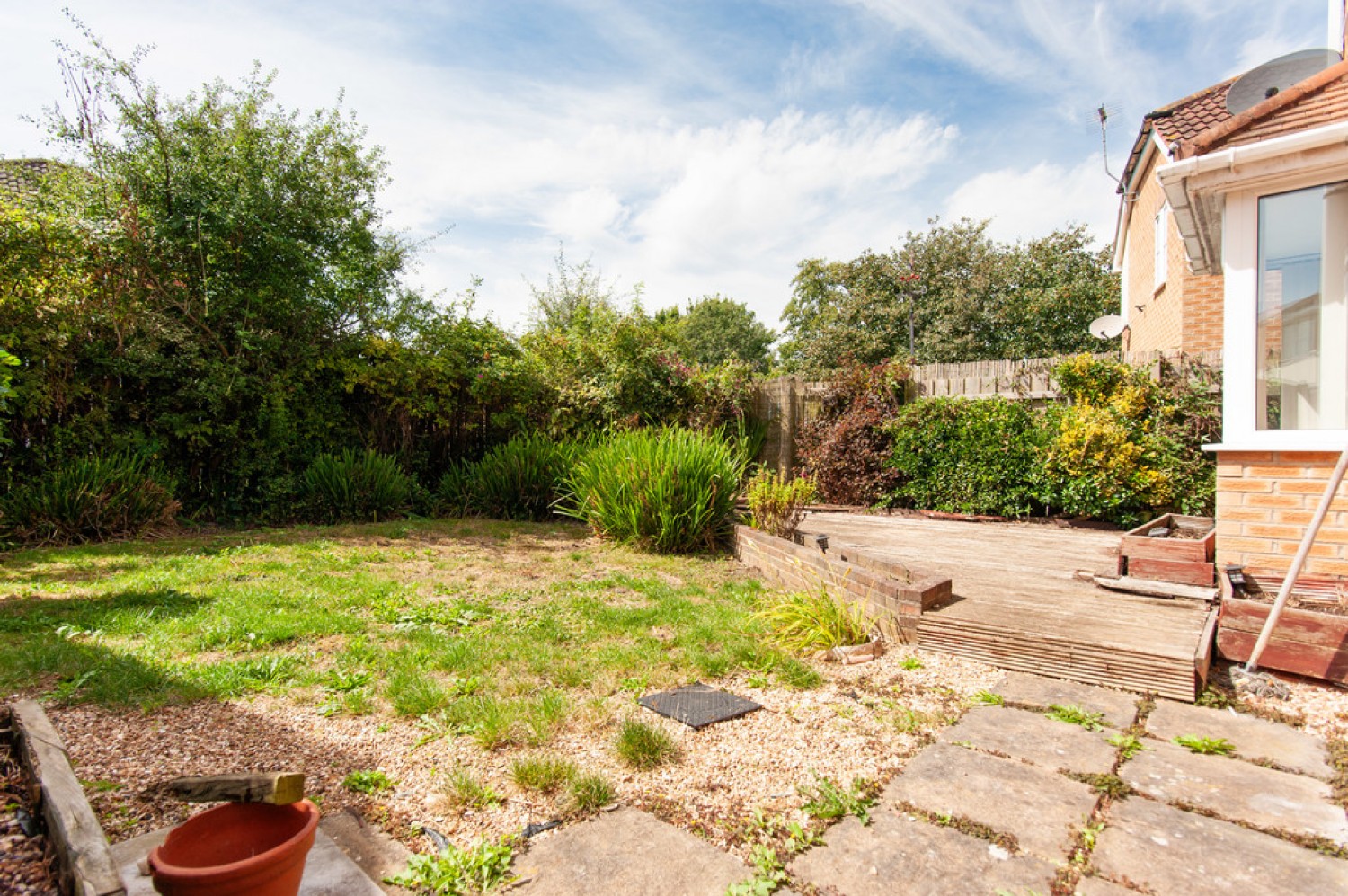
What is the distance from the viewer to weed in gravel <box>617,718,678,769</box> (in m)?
2.27

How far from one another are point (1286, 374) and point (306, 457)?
914cm

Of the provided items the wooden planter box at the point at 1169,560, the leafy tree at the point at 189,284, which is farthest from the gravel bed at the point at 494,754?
the leafy tree at the point at 189,284

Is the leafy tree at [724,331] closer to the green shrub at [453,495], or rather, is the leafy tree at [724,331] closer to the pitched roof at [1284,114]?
the green shrub at [453,495]

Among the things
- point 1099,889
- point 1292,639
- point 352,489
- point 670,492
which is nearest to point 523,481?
point 352,489

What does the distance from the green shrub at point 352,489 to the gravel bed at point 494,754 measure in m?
5.59

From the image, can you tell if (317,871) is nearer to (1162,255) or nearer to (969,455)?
(969,455)

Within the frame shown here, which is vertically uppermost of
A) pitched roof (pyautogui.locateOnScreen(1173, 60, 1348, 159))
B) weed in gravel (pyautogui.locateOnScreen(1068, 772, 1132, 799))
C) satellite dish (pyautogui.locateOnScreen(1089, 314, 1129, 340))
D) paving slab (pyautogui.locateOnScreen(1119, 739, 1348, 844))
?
satellite dish (pyautogui.locateOnScreen(1089, 314, 1129, 340))

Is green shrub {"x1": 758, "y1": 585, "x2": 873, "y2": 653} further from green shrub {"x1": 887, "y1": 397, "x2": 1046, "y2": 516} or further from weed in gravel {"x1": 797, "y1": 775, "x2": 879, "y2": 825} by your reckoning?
green shrub {"x1": 887, "y1": 397, "x2": 1046, "y2": 516}

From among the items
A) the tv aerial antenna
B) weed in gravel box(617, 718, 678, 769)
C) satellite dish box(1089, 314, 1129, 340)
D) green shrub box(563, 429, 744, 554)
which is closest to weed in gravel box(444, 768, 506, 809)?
weed in gravel box(617, 718, 678, 769)

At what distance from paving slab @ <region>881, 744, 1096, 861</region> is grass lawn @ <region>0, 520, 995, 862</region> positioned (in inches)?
4.6

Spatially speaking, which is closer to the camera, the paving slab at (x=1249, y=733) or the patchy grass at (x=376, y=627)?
the paving slab at (x=1249, y=733)

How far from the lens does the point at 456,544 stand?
258 inches

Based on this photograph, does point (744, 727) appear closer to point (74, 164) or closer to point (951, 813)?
point (951, 813)

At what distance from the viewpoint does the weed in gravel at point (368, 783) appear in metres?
2.12
